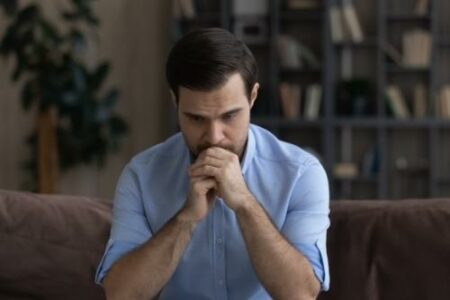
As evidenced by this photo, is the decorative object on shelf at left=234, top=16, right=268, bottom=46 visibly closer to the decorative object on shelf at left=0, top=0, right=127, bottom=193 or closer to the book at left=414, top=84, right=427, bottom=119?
the decorative object on shelf at left=0, top=0, right=127, bottom=193

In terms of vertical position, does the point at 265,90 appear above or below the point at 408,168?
above

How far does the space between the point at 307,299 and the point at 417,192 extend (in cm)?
397

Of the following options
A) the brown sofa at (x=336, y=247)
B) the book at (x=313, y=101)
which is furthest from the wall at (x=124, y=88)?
the brown sofa at (x=336, y=247)

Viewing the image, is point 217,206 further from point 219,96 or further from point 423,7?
point 423,7

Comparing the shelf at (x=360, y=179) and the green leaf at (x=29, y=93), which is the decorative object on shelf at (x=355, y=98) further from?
the green leaf at (x=29, y=93)

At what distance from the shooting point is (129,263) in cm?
205

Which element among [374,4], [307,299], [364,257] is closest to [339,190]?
[374,4]

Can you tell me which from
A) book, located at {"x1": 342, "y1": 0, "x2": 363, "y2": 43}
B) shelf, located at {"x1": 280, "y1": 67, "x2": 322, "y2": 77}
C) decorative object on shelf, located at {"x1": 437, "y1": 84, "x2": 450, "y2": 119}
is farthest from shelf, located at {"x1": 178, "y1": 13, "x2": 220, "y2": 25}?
decorative object on shelf, located at {"x1": 437, "y1": 84, "x2": 450, "y2": 119}

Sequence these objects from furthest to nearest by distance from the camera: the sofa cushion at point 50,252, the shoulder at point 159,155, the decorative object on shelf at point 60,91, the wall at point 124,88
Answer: the wall at point 124,88, the decorative object on shelf at point 60,91, the sofa cushion at point 50,252, the shoulder at point 159,155

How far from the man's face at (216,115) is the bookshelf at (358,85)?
3.66 metres

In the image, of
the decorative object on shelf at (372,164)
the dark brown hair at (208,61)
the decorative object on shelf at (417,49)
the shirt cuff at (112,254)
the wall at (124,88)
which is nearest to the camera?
the dark brown hair at (208,61)

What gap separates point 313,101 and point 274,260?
3.76m

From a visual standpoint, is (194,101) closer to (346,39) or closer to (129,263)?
(129,263)

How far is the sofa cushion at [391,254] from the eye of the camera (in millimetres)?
2291
